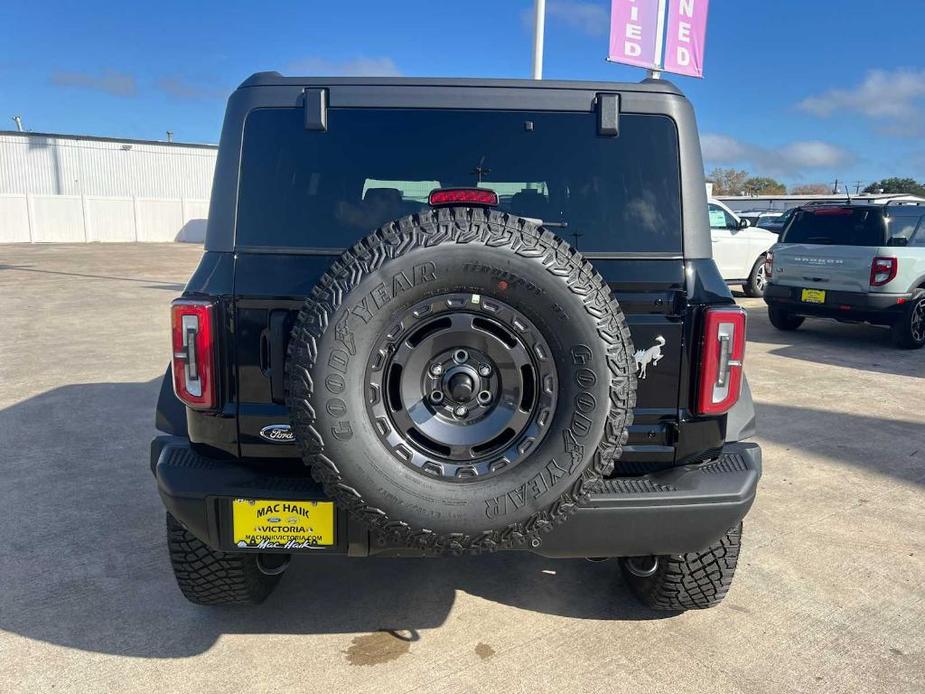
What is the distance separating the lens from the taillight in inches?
330

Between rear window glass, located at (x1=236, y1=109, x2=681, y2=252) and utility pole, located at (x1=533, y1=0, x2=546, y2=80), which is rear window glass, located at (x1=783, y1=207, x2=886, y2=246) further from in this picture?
rear window glass, located at (x1=236, y1=109, x2=681, y2=252)

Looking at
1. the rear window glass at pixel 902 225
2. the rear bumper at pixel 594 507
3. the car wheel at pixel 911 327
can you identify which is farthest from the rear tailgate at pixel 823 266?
the rear bumper at pixel 594 507

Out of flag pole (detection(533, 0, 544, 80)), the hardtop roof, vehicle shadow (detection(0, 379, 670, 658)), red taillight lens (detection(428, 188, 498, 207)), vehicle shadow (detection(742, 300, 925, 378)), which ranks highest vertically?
flag pole (detection(533, 0, 544, 80))

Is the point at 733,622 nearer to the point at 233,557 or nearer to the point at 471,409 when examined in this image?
the point at 471,409

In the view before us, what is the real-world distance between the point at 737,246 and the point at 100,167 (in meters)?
33.1

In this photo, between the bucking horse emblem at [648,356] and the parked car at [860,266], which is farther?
the parked car at [860,266]

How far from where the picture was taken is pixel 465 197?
226cm

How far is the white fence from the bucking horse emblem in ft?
106

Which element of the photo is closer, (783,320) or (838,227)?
(838,227)

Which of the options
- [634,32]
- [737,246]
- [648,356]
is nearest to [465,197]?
[648,356]

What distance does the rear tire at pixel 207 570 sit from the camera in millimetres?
2684

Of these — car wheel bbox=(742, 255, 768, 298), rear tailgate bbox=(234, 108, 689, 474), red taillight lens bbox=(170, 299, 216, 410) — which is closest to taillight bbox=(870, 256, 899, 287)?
car wheel bbox=(742, 255, 768, 298)

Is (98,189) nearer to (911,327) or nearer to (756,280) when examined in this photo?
(756,280)

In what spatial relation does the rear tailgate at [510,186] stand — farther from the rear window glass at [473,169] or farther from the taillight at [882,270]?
the taillight at [882,270]
